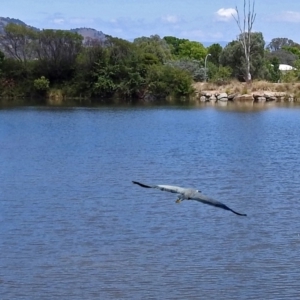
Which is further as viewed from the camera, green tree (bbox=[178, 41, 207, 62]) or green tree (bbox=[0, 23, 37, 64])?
green tree (bbox=[178, 41, 207, 62])

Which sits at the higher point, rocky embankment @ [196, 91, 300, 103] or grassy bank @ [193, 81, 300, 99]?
grassy bank @ [193, 81, 300, 99]

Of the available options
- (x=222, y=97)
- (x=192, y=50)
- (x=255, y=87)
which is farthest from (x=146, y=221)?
(x=192, y=50)

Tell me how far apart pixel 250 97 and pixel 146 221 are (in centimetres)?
4682

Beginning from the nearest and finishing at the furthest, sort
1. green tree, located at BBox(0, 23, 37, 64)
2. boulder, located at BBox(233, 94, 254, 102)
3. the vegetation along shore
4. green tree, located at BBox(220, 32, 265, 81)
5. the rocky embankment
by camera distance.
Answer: boulder, located at BBox(233, 94, 254, 102) < the rocky embankment < the vegetation along shore < green tree, located at BBox(220, 32, 265, 81) < green tree, located at BBox(0, 23, 37, 64)

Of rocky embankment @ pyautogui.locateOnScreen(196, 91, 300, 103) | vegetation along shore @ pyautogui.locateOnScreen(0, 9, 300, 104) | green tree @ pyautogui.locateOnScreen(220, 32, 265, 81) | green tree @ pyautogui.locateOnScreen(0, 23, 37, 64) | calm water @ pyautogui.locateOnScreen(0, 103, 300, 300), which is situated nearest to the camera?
calm water @ pyautogui.locateOnScreen(0, 103, 300, 300)

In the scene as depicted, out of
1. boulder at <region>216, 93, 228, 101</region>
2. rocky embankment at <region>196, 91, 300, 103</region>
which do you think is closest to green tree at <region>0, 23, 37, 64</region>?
rocky embankment at <region>196, 91, 300, 103</region>

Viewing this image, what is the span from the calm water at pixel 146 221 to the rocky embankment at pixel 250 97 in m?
30.2

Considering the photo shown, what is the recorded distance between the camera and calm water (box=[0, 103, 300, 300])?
12281 millimetres

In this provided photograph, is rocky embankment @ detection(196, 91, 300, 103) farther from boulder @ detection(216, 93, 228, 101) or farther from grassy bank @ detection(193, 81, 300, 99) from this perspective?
grassy bank @ detection(193, 81, 300, 99)

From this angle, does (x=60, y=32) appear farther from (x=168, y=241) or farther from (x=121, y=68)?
(x=168, y=241)

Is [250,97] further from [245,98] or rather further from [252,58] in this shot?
[252,58]

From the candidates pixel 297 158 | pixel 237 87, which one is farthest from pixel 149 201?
pixel 237 87

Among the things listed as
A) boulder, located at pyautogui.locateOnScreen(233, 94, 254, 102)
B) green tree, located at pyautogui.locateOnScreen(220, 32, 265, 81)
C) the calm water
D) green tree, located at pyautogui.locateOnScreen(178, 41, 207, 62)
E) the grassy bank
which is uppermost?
green tree, located at pyautogui.locateOnScreen(178, 41, 207, 62)

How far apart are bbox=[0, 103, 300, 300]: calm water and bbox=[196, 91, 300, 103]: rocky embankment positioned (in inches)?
1190
